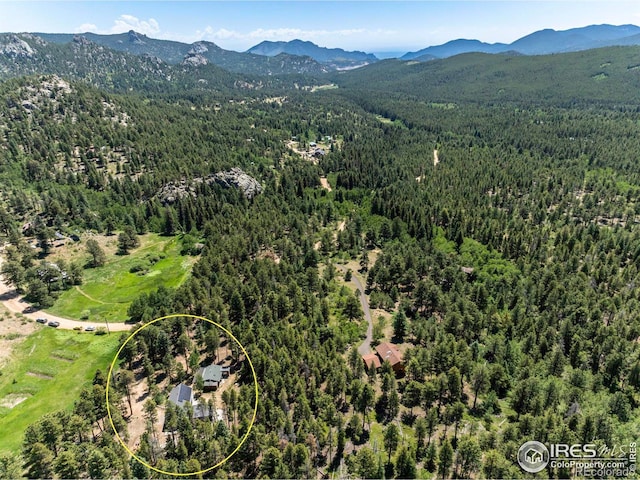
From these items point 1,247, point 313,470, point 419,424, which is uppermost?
point 1,247

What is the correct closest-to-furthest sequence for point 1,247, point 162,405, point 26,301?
point 162,405
point 26,301
point 1,247

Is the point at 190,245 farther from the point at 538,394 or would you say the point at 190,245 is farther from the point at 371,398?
the point at 538,394

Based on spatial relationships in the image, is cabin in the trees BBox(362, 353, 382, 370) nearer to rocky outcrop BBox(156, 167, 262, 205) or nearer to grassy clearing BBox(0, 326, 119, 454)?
grassy clearing BBox(0, 326, 119, 454)

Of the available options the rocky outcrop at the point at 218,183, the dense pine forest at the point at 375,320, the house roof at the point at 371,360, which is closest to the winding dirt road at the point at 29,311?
the dense pine forest at the point at 375,320

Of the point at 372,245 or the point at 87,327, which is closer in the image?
the point at 87,327

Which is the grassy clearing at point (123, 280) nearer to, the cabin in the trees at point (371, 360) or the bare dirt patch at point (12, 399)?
the bare dirt patch at point (12, 399)

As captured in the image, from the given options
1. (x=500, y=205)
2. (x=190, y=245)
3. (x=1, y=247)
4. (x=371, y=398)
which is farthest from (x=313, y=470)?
(x=500, y=205)

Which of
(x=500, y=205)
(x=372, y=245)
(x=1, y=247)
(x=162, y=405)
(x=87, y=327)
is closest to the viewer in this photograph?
(x=162, y=405)
